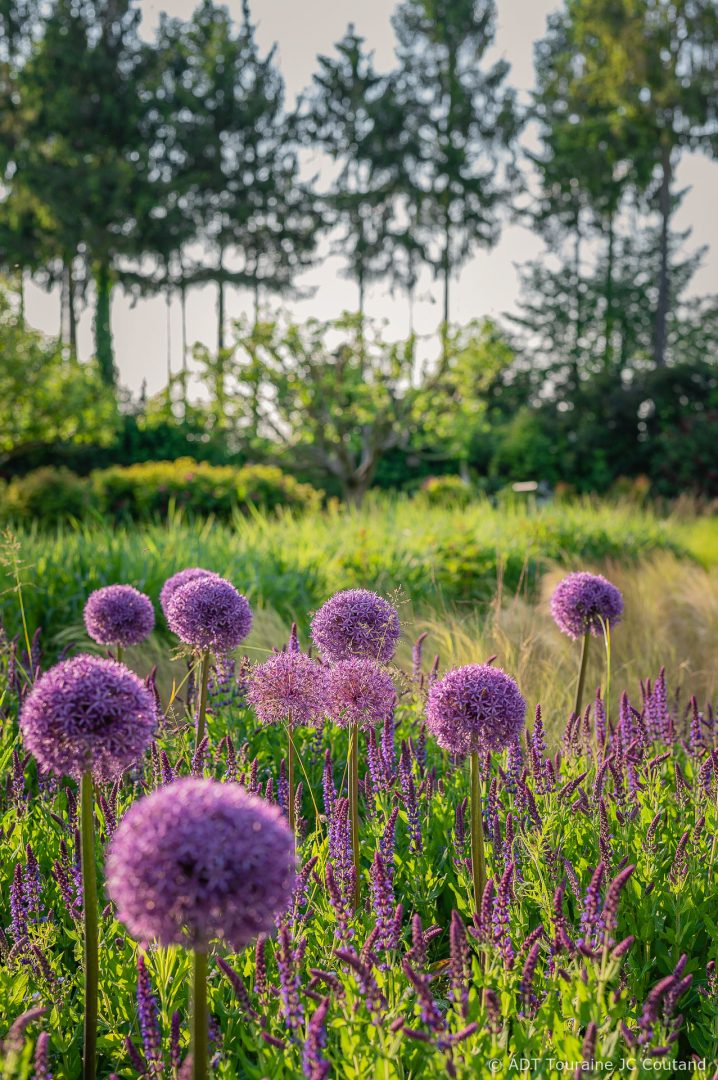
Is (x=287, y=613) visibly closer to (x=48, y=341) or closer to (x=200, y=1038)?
(x=200, y=1038)

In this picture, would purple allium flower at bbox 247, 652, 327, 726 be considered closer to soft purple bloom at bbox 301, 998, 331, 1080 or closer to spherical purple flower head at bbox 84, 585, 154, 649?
soft purple bloom at bbox 301, 998, 331, 1080

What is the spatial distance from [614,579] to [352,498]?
961cm

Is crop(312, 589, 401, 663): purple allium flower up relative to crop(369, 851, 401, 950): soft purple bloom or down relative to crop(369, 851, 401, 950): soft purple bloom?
up

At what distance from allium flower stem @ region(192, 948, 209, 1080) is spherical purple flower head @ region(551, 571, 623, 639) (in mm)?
2388

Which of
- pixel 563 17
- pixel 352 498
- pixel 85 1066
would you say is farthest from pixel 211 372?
pixel 563 17

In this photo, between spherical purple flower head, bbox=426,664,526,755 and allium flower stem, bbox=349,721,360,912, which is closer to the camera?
spherical purple flower head, bbox=426,664,526,755

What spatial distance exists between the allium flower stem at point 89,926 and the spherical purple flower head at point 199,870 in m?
0.46

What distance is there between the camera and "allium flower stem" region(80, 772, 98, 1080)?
1684 millimetres

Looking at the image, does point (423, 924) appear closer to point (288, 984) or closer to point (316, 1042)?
point (288, 984)

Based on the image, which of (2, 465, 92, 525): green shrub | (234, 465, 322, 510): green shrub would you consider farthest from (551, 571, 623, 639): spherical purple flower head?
(2, 465, 92, 525): green shrub

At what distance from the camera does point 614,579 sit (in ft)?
23.9

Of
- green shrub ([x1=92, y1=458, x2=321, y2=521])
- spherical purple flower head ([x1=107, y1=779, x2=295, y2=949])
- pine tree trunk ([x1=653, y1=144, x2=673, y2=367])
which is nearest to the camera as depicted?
spherical purple flower head ([x1=107, y1=779, x2=295, y2=949])

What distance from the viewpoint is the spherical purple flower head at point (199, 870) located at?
1213 mm

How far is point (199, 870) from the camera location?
4.01 ft
